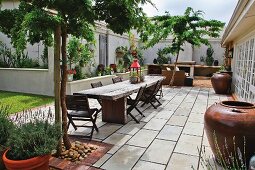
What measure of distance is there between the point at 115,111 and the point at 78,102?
133 cm

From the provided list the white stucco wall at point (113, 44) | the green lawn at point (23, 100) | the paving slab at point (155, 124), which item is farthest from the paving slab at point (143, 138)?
the white stucco wall at point (113, 44)

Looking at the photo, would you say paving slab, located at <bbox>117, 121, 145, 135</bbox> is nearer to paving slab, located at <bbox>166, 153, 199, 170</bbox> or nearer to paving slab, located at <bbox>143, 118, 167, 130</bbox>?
paving slab, located at <bbox>143, 118, 167, 130</bbox>

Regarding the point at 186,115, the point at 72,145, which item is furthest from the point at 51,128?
the point at 186,115

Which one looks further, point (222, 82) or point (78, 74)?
point (222, 82)

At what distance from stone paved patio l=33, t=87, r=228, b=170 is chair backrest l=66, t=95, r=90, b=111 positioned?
649 mm

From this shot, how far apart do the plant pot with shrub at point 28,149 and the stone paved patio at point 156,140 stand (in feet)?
2.98

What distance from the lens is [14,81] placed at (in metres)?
9.75

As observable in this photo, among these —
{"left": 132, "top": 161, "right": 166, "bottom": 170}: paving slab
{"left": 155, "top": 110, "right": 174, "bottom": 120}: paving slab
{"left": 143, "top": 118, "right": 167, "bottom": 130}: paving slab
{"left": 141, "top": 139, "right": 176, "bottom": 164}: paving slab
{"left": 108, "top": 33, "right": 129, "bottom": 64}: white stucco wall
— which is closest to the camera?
{"left": 132, "top": 161, "right": 166, "bottom": 170}: paving slab

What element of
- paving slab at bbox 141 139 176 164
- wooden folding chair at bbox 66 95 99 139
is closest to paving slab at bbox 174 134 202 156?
paving slab at bbox 141 139 176 164

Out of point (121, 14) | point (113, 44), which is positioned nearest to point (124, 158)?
point (121, 14)

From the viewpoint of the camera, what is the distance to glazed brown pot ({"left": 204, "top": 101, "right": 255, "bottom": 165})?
3061mm

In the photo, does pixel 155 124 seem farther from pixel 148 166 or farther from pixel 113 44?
pixel 113 44

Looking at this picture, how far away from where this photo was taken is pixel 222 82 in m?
9.73

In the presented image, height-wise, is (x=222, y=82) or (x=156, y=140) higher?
(x=222, y=82)
